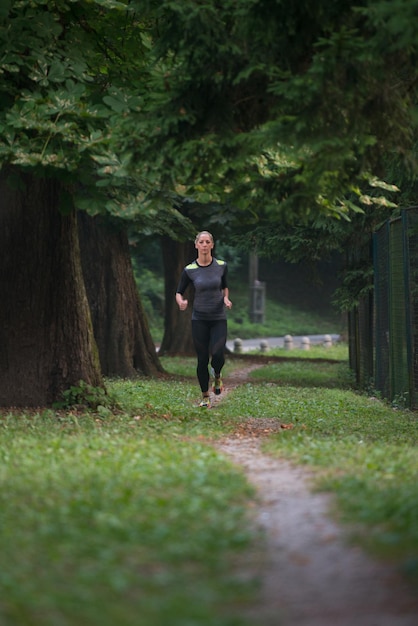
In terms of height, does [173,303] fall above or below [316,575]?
above

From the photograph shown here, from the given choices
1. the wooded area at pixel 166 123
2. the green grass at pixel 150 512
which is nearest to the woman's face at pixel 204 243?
the wooded area at pixel 166 123

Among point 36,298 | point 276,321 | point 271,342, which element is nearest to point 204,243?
point 36,298

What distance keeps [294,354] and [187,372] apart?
1323 centimetres

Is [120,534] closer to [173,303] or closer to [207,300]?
[207,300]

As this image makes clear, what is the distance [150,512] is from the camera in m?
6.95

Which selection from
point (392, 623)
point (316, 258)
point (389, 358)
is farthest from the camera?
point (316, 258)

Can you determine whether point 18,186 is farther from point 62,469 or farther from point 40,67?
point 62,469

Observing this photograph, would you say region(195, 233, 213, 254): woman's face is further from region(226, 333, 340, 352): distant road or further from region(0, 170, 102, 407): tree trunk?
region(226, 333, 340, 352): distant road

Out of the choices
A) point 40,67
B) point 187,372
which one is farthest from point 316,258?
point 40,67

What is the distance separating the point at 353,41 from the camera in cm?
862

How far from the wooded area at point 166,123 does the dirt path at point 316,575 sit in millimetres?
3201

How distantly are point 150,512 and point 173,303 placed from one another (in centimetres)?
2459

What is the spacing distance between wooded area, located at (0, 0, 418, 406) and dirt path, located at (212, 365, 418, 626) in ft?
10.5

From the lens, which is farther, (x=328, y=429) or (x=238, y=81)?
(x=328, y=429)
